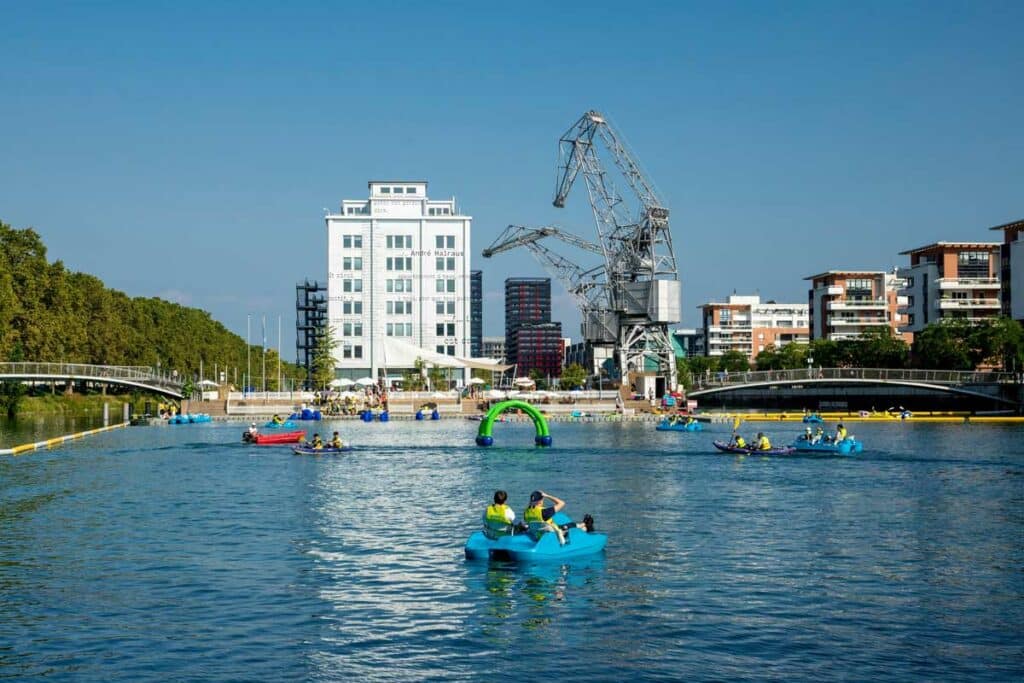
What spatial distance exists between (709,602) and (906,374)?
13267cm

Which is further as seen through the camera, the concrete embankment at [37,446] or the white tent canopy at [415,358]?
the white tent canopy at [415,358]

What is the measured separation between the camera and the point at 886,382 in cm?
13562

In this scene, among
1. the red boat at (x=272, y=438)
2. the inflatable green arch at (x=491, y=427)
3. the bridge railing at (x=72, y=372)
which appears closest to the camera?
the inflatable green arch at (x=491, y=427)

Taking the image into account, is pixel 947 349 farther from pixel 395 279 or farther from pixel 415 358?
pixel 395 279

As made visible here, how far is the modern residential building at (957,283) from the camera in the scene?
603 feet

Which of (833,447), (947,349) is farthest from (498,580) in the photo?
(947,349)

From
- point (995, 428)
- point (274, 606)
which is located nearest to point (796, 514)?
point (274, 606)

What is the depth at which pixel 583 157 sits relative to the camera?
156 metres

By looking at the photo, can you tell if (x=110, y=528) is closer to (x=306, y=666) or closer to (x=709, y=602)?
(x=306, y=666)

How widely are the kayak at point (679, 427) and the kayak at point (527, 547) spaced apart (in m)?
73.1

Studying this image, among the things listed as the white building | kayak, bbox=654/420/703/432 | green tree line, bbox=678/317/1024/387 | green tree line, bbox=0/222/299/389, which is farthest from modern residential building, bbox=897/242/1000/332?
green tree line, bbox=0/222/299/389

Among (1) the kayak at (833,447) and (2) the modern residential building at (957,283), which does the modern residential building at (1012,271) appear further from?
(1) the kayak at (833,447)

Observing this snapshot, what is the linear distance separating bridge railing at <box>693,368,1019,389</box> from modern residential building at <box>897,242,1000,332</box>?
3760 cm

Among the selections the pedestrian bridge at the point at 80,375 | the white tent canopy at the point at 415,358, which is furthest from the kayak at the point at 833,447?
the pedestrian bridge at the point at 80,375
